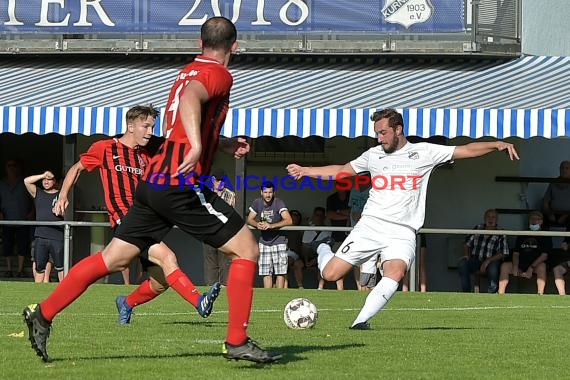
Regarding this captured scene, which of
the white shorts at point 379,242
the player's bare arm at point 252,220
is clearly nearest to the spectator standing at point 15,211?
the player's bare arm at point 252,220

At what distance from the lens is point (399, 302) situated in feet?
54.3

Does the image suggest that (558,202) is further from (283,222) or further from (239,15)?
(239,15)

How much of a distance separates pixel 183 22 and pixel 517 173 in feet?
19.9

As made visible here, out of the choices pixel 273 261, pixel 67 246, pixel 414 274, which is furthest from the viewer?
pixel 273 261

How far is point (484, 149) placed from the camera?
36.3 ft

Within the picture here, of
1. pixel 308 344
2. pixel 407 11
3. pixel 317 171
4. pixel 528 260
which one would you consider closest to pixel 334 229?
pixel 528 260

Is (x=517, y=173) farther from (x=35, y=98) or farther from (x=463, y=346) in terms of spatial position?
(x=463, y=346)

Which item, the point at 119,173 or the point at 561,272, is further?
the point at 561,272

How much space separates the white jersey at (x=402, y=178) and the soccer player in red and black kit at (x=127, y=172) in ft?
6.22

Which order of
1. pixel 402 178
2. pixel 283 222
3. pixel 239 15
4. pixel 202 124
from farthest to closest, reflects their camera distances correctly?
pixel 239 15 < pixel 283 222 < pixel 402 178 < pixel 202 124

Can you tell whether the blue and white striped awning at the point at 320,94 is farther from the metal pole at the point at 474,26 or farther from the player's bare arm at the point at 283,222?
the player's bare arm at the point at 283,222

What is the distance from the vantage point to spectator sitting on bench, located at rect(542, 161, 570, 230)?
68.6ft

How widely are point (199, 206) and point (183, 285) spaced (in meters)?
3.01

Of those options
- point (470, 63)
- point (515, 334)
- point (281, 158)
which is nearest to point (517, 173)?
point (470, 63)
